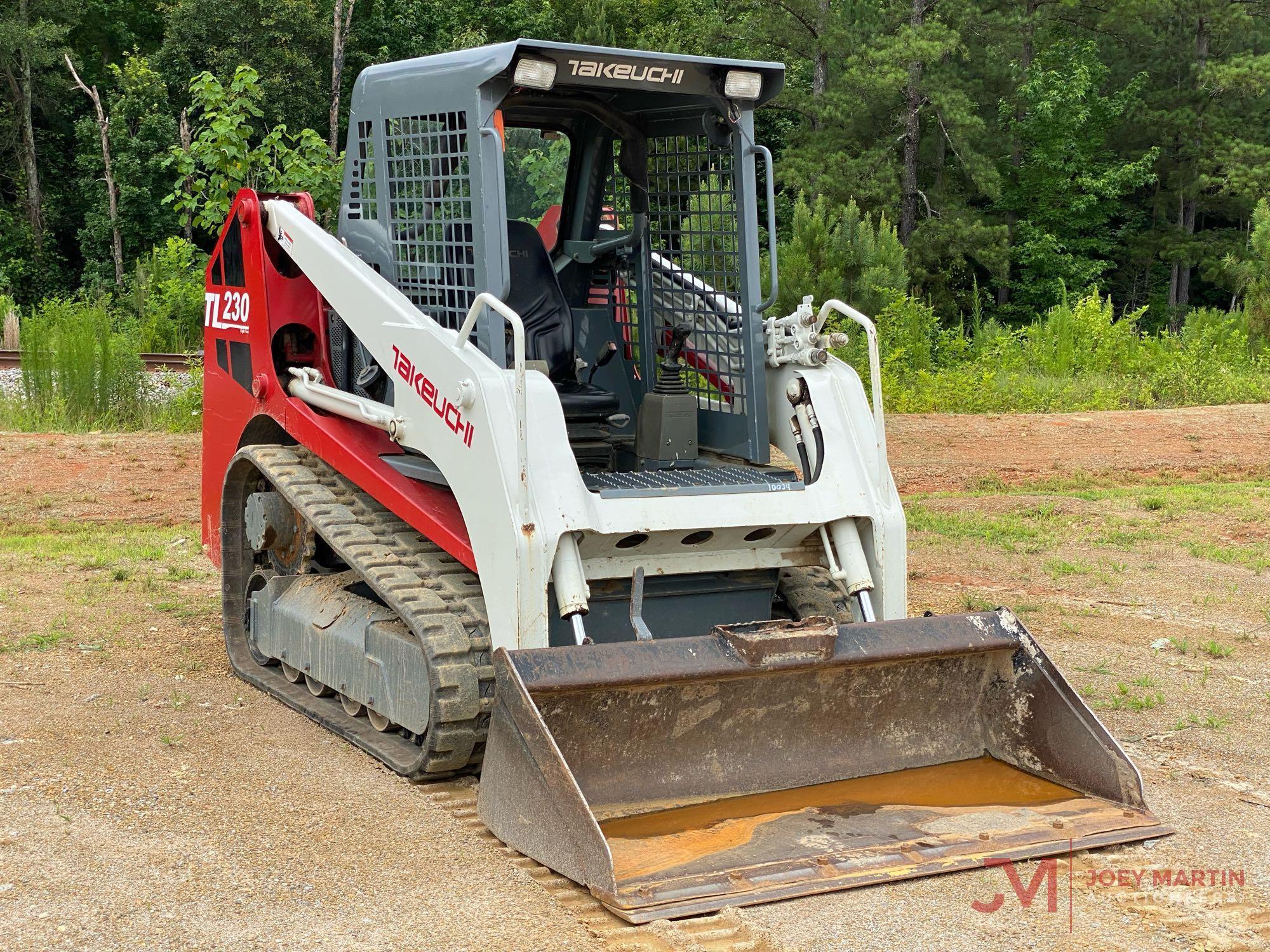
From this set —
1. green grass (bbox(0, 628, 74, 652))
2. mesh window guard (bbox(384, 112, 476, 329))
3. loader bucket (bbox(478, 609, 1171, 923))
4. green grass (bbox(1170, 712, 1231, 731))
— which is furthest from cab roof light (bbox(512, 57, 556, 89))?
green grass (bbox(0, 628, 74, 652))

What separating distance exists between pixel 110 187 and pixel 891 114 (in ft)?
53.7

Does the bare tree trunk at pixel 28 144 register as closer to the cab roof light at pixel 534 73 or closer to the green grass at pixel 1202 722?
the cab roof light at pixel 534 73

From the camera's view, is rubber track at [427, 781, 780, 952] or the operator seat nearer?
rubber track at [427, 781, 780, 952]

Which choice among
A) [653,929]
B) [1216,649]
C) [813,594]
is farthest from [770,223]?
[1216,649]

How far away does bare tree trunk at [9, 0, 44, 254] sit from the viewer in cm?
3067

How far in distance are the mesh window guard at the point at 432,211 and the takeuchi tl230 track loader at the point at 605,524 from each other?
0.02 meters

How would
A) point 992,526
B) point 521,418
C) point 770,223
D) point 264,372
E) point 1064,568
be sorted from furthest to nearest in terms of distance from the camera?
point 992,526
point 1064,568
point 264,372
point 770,223
point 521,418

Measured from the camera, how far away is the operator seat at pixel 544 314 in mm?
6250

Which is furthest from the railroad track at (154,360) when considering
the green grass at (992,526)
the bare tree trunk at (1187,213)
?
the bare tree trunk at (1187,213)

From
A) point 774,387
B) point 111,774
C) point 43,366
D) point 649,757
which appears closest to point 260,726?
point 111,774

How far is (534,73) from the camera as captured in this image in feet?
17.3

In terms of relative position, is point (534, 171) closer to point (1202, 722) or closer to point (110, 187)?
point (1202, 722)

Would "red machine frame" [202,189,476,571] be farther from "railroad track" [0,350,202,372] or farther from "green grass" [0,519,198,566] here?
"railroad track" [0,350,202,372]

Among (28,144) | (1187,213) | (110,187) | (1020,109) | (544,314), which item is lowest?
(544,314)
